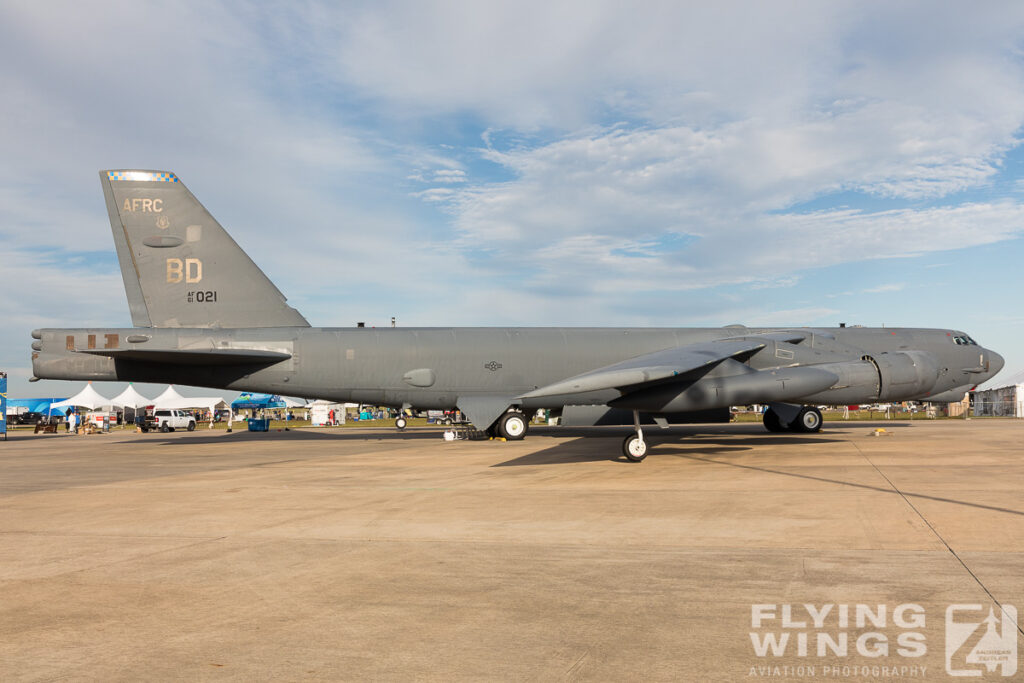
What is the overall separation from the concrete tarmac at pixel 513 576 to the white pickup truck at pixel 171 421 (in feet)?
117

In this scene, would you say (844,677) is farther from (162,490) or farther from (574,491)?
(162,490)

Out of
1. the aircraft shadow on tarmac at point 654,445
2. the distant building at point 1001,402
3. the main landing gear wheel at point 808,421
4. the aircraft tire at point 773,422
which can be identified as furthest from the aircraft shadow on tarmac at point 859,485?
the distant building at point 1001,402

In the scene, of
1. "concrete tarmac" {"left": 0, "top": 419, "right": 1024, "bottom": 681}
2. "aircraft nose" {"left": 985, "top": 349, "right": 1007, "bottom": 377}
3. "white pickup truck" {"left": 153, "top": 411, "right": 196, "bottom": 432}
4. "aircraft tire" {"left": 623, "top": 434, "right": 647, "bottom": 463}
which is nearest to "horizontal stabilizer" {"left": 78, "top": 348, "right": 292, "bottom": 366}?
"concrete tarmac" {"left": 0, "top": 419, "right": 1024, "bottom": 681}

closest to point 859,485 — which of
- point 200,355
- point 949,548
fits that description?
point 949,548

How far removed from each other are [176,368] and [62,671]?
Result: 1861 centimetres

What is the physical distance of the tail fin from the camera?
2097 centimetres

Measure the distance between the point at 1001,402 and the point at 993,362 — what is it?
37202mm

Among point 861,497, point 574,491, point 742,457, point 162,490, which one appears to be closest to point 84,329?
point 162,490

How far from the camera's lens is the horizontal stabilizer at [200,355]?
1975 centimetres

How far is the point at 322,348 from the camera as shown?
21.3 metres

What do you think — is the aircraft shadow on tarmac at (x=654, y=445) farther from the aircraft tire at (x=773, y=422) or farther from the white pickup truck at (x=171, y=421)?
the white pickup truck at (x=171, y=421)

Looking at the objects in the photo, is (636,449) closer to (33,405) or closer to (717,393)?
(717,393)

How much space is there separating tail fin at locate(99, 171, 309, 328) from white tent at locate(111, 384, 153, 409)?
2305 inches

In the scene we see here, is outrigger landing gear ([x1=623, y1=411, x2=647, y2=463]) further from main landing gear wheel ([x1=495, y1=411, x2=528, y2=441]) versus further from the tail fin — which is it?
the tail fin
